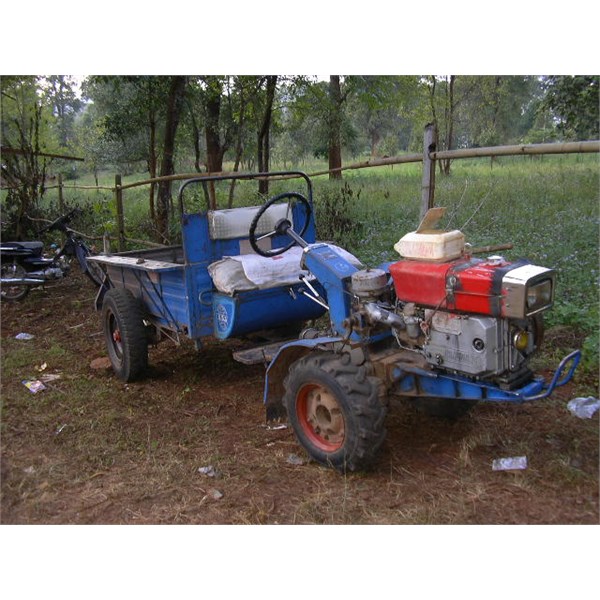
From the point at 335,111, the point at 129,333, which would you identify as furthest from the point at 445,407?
the point at 335,111

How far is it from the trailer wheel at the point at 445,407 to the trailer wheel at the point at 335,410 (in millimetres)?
753

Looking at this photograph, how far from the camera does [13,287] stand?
28.6ft

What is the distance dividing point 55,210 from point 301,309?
34.0 ft

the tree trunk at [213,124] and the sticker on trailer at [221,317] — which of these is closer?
the sticker on trailer at [221,317]

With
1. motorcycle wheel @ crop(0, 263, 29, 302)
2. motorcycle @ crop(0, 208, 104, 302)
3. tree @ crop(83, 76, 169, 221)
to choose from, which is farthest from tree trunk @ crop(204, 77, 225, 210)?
motorcycle wheel @ crop(0, 263, 29, 302)

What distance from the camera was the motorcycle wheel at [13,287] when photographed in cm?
857

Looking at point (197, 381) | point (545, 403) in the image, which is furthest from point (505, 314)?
point (197, 381)

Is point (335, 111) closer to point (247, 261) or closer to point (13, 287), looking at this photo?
point (13, 287)

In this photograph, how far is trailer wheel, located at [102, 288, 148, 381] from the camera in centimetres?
510

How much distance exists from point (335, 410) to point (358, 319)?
0.56 metres

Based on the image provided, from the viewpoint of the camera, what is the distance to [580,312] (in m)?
4.77

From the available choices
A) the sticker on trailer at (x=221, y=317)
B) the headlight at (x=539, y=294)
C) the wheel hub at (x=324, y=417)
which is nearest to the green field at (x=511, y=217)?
the headlight at (x=539, y=294)

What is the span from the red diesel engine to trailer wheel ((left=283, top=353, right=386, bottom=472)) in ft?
1.42

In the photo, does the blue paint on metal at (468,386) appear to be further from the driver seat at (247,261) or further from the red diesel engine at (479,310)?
the driver seat at (247,261)
